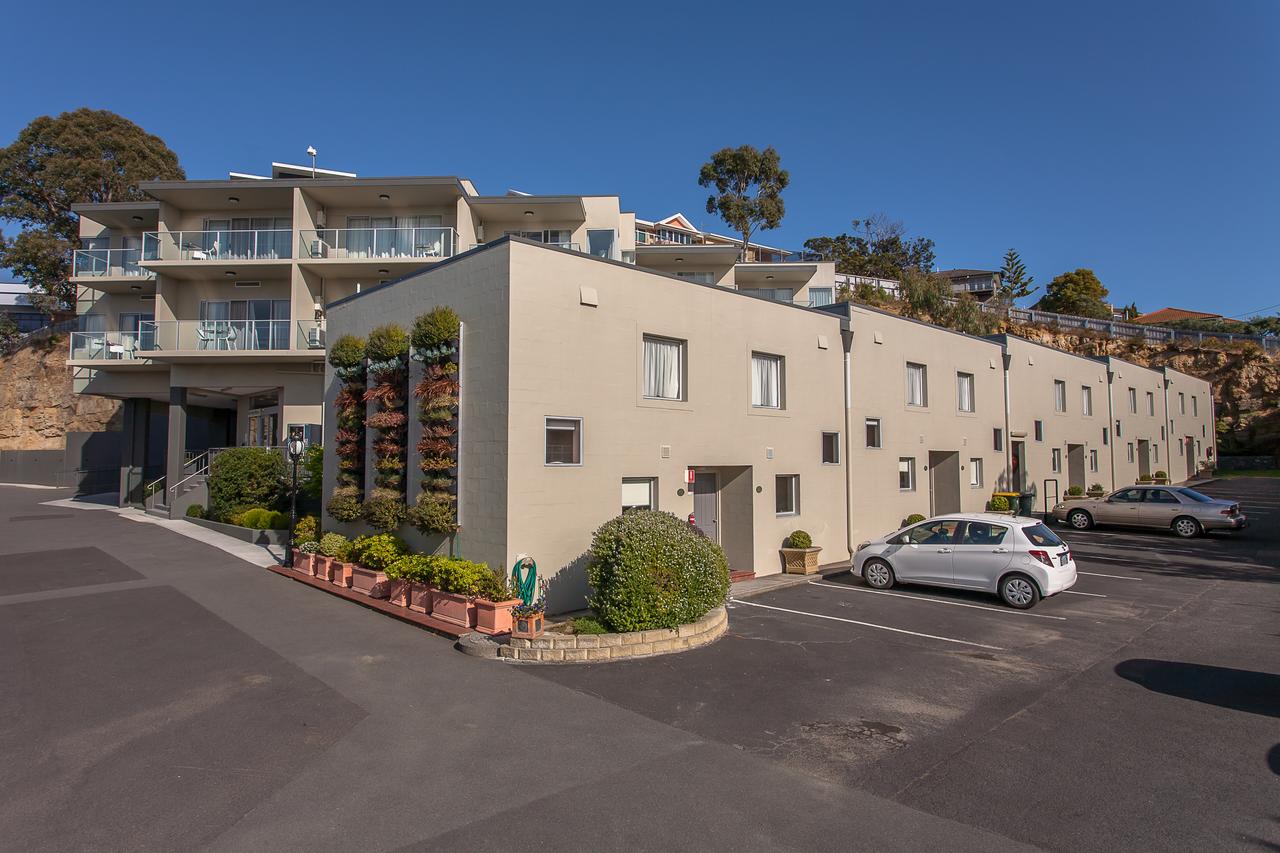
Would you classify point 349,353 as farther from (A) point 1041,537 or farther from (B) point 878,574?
(A) point 1041,537

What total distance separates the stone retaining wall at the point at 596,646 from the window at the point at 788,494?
22.5 feet

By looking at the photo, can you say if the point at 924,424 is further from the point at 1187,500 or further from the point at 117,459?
the point at 117,459

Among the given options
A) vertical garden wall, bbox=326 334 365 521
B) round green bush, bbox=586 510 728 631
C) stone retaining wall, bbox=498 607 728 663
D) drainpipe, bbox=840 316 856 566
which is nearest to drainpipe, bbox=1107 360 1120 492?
drainpipe, bbox=840 316 856 566

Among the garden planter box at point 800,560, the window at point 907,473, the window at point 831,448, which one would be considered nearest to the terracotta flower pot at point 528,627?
the garden planter box at point 800,560

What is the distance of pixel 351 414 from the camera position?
46.7ft

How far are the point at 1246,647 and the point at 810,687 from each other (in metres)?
6.32

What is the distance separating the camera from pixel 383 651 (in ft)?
30.5

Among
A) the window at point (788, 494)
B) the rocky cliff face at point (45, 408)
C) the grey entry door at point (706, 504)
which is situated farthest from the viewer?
the rocky cliff face at point (45, 408)

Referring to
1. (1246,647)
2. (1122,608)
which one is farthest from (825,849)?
(1122,608)

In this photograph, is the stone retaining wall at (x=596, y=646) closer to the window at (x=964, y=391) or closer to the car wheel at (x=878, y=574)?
the car wheel at (x=878, y=574)

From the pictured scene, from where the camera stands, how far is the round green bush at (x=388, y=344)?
12773mm

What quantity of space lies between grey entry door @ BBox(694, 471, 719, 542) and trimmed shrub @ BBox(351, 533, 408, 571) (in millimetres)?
5900

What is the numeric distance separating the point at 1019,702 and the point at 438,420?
9.21 metres

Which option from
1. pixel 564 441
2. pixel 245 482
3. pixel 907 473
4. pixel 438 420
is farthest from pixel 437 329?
pixel 907 473
